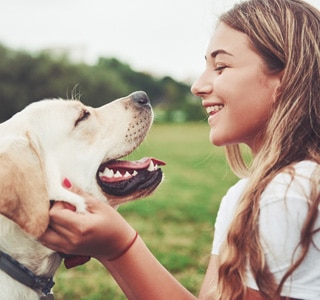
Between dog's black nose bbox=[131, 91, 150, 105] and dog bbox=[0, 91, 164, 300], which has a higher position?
dog's black nose bbox=[131, 91, 150, 105]

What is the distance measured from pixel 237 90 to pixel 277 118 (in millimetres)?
212

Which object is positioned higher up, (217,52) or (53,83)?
(53,83)

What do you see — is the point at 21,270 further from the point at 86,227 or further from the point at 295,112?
the point at 295,112

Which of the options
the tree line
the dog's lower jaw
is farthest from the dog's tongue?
the tree line

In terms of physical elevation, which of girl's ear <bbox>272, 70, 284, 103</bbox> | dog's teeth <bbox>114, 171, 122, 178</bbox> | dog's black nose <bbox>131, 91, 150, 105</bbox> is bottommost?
dog's teeth <bbox>114, 171, 122, 178</bbox>

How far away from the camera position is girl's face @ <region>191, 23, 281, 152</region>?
248 centimetres

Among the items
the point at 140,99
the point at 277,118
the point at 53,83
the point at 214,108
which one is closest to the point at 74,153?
the point at 140,99

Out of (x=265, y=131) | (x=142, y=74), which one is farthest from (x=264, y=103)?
(x=142, y=74)

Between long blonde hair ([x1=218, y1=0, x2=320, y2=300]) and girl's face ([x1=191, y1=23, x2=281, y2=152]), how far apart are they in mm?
40

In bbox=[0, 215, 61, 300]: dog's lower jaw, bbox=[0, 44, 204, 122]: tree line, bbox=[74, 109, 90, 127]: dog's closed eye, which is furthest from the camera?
bbox=[0, 44, 204, 122]: tree line

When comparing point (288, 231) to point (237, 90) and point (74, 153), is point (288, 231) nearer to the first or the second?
point (237, 90)

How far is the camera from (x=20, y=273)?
236cm

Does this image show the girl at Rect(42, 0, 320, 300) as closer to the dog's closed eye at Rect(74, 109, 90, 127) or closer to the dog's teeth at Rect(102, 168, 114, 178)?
the dog's teeth at Rect(102, 168, 114, 178)

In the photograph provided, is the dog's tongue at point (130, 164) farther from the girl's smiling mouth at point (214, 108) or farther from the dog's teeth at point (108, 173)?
the girl's smiling mouth at point (214, 108)
